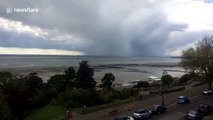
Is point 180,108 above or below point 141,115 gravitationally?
below

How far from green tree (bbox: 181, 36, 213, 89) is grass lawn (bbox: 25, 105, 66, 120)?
32623 millimetres

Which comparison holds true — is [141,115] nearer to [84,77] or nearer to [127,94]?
[127,94]

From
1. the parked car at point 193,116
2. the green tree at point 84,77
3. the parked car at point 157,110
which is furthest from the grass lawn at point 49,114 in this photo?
the parked car at point 193,116

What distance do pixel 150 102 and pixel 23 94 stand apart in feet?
70.6

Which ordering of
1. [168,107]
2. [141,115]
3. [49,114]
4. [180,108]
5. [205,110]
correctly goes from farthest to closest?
[49,114]
[168,107]
[180,108]
[205,110]
[141,115]

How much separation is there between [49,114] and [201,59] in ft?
119

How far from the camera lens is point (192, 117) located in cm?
4128

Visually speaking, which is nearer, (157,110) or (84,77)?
(157,110)

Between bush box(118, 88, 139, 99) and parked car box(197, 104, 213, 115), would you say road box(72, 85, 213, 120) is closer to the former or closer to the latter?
parked car box(197, 104, 213, 115)

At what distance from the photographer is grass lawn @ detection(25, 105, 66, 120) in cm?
4822

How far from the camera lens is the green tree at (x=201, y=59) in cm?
6888

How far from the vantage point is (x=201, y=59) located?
227 feet

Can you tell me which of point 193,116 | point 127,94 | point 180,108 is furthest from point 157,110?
point 127,94

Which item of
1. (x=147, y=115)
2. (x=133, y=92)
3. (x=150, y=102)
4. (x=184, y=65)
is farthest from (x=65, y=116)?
(x=184, y=65)
